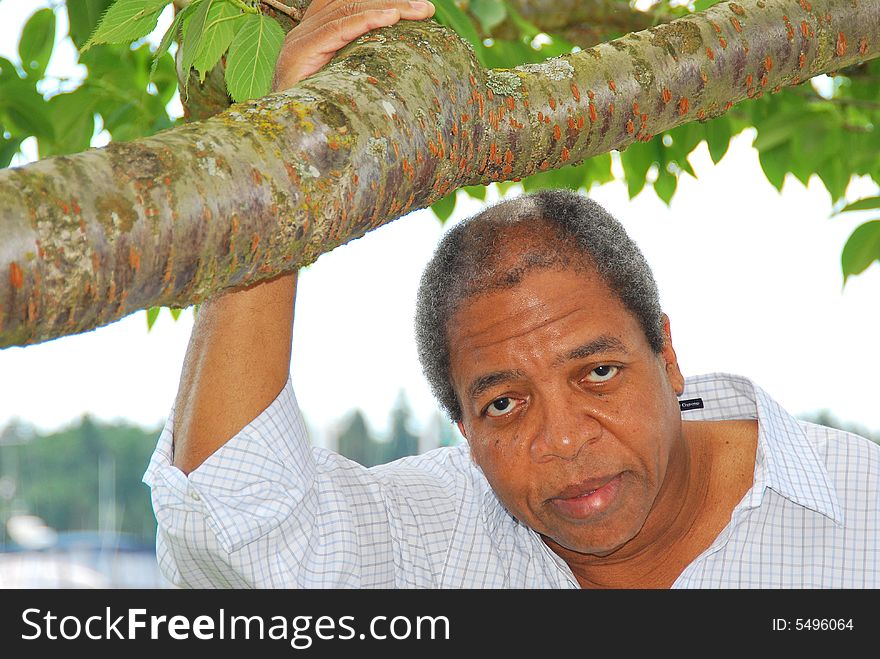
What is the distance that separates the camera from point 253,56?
122cm

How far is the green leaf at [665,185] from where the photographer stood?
3.27m

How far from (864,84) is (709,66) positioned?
2.26 m

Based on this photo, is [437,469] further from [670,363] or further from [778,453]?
[778,453]

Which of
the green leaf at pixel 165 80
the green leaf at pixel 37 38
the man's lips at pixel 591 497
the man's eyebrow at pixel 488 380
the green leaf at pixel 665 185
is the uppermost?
the green leaf at pixel 165 80

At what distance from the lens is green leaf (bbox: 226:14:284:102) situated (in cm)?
121

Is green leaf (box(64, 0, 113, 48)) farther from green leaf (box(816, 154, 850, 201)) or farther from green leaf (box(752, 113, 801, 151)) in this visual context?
green leaf (box(816, 154, 850, 201))

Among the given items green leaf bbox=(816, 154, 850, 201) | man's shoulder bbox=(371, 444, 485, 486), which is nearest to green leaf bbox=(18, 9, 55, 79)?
man's shoulder bbox=(371, 444, 485, 486)

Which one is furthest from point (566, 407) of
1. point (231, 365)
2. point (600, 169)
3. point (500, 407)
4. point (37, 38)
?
point (600, 169)

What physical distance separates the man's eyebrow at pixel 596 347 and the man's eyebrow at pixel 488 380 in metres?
0.09

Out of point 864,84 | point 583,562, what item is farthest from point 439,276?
point 864,84

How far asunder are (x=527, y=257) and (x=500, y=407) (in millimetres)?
301

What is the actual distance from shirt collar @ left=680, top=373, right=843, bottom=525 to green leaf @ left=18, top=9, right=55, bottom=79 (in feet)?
6.85

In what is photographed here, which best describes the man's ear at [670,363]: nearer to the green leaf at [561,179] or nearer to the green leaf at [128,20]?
the green leaf at [128,20]

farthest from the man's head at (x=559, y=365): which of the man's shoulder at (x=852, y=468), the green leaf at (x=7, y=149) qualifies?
the green leaf at (x=7, y=149)
